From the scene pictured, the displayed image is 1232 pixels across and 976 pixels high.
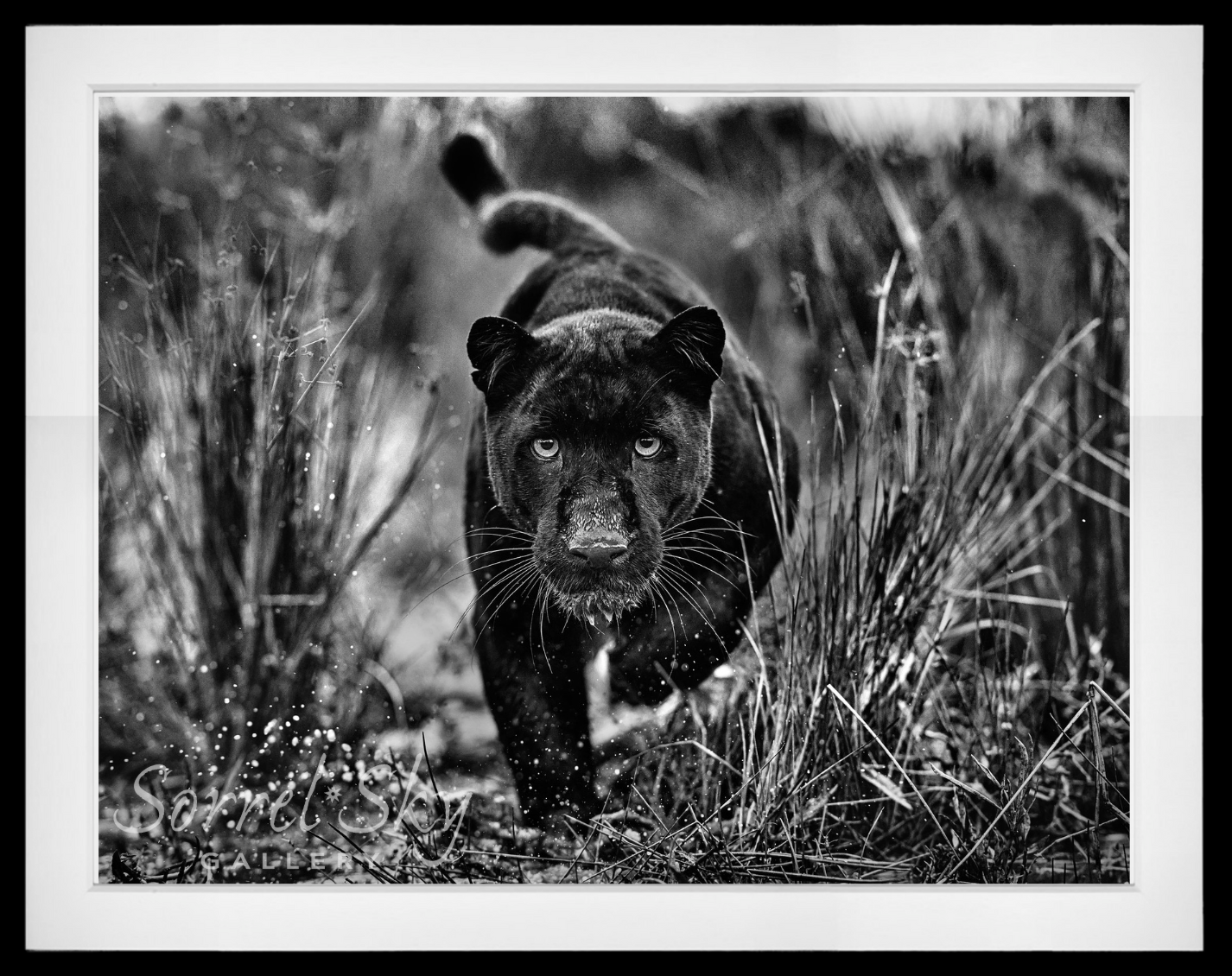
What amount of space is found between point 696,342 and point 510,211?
2.47 ft

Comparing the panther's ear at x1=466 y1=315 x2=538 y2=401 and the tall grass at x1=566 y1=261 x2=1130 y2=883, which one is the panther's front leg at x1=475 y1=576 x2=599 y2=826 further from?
the panther's ear at x1=466 y1=315 x2=538 y2=401

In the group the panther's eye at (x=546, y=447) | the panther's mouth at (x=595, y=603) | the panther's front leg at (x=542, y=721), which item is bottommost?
the panther's front leg at (x=542, y=721)

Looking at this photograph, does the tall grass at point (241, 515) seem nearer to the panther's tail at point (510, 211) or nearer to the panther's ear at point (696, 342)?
the panther's tail at point (510, 211)

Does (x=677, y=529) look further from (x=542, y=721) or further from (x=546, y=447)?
(x=542, y=721)

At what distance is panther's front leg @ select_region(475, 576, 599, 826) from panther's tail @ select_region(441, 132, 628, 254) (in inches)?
45.4

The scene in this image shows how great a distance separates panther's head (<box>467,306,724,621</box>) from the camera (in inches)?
89.5

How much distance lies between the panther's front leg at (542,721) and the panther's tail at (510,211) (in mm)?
1153

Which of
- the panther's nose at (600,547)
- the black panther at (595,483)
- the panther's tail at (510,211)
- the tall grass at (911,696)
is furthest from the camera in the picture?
the panther's tail at (510,211)

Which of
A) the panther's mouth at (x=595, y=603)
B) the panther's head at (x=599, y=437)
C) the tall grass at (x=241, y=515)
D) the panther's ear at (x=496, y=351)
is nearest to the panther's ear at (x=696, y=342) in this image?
the panther's head at (x=599, y=437)

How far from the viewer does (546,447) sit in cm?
235

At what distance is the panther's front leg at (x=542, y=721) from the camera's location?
246 cm

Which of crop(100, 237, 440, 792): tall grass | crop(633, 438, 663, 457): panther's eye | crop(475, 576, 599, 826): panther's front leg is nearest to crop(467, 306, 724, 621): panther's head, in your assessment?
crop(633, 438, 663, 457): panther's eye

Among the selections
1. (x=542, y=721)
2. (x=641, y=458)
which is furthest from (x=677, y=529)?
(x=542, y=721)
